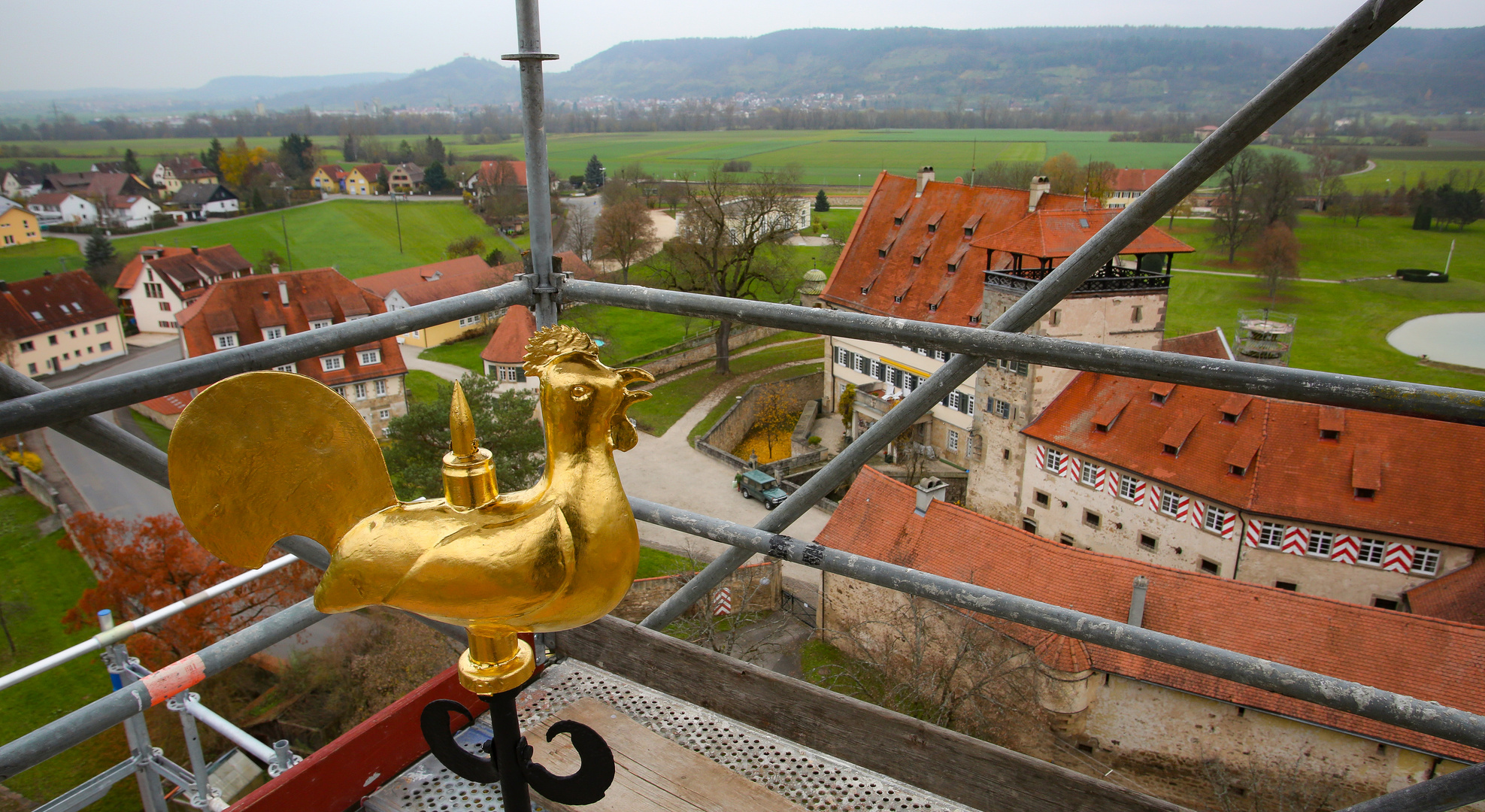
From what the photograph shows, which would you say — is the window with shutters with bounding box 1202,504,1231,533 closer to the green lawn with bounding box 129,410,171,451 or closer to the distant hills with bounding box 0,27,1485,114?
the distant hills with bounding box 0,27,1485,114

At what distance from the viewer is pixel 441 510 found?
6.82 ft

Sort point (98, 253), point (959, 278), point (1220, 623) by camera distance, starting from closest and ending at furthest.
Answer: point (1220, 623), point (959, 278), point (98, 253)

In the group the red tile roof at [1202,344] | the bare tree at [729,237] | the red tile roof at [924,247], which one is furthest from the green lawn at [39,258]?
the red tile roof at [1202,344]

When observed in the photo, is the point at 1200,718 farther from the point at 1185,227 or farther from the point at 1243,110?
the point at 1185,227

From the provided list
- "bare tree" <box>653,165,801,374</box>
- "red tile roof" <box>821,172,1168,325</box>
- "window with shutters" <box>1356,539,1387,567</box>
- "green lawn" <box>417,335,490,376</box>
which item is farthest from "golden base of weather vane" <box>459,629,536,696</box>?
"green lawn" <box>417,335,490,376</box>

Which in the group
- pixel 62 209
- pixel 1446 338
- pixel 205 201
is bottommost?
pixel 1446 338

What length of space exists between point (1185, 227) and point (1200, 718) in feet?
169

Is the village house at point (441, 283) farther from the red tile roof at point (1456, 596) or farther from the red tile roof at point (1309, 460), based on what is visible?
the red tile roof at point (1456, 596)

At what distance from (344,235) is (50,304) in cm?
2479

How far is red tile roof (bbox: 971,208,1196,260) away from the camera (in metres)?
26.4

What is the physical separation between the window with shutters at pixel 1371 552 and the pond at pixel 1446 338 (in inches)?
805

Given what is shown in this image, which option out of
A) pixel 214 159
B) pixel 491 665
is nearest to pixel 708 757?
pixel 491 665

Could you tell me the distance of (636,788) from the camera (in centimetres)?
322

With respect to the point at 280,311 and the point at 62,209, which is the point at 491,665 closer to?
the point at 280,311
